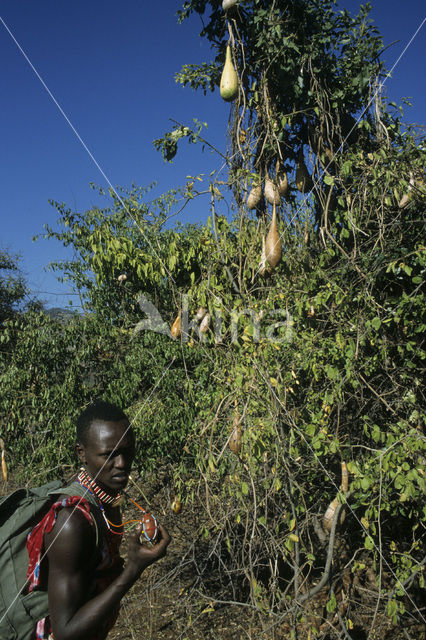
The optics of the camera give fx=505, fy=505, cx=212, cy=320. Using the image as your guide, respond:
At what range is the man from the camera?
4.35 feet

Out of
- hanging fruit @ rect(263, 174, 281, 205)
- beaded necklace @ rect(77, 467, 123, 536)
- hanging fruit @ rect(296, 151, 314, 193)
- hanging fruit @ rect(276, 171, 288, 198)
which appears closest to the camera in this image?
beaded necklace @ rect(77, 467, 123, 536)

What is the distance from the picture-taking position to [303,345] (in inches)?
105

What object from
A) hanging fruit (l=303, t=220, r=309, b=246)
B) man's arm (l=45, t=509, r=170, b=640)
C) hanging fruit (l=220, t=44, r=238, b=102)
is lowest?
man's arm (l=45, t=509, r=170, b=640)

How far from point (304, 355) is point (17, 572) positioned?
1709mm

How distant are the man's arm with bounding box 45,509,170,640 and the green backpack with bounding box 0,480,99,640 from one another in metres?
0.08

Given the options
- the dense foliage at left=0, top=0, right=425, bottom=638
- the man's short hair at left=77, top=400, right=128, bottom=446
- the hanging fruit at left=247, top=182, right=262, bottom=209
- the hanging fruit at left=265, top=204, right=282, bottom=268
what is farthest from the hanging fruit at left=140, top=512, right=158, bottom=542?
the hanging fruit at left=247, top=182, right=262, bottom=209

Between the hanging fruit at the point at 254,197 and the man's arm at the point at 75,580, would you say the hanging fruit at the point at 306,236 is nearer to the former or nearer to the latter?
the hanging fruit at the point at 254,197

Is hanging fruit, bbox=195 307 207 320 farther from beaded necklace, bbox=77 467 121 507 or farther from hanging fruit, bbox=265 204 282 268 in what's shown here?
beaded necklace, bbox=77 467 121 507

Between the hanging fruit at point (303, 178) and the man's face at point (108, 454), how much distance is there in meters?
2.09

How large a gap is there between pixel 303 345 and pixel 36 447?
277cm

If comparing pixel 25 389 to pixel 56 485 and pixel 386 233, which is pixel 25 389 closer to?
pixel 56 485

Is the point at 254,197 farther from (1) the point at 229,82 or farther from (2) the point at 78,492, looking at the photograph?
(2) the point at 78,492

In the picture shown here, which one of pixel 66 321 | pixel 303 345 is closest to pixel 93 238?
pixel 66 321

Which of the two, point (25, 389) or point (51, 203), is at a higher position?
point (51, 203)
